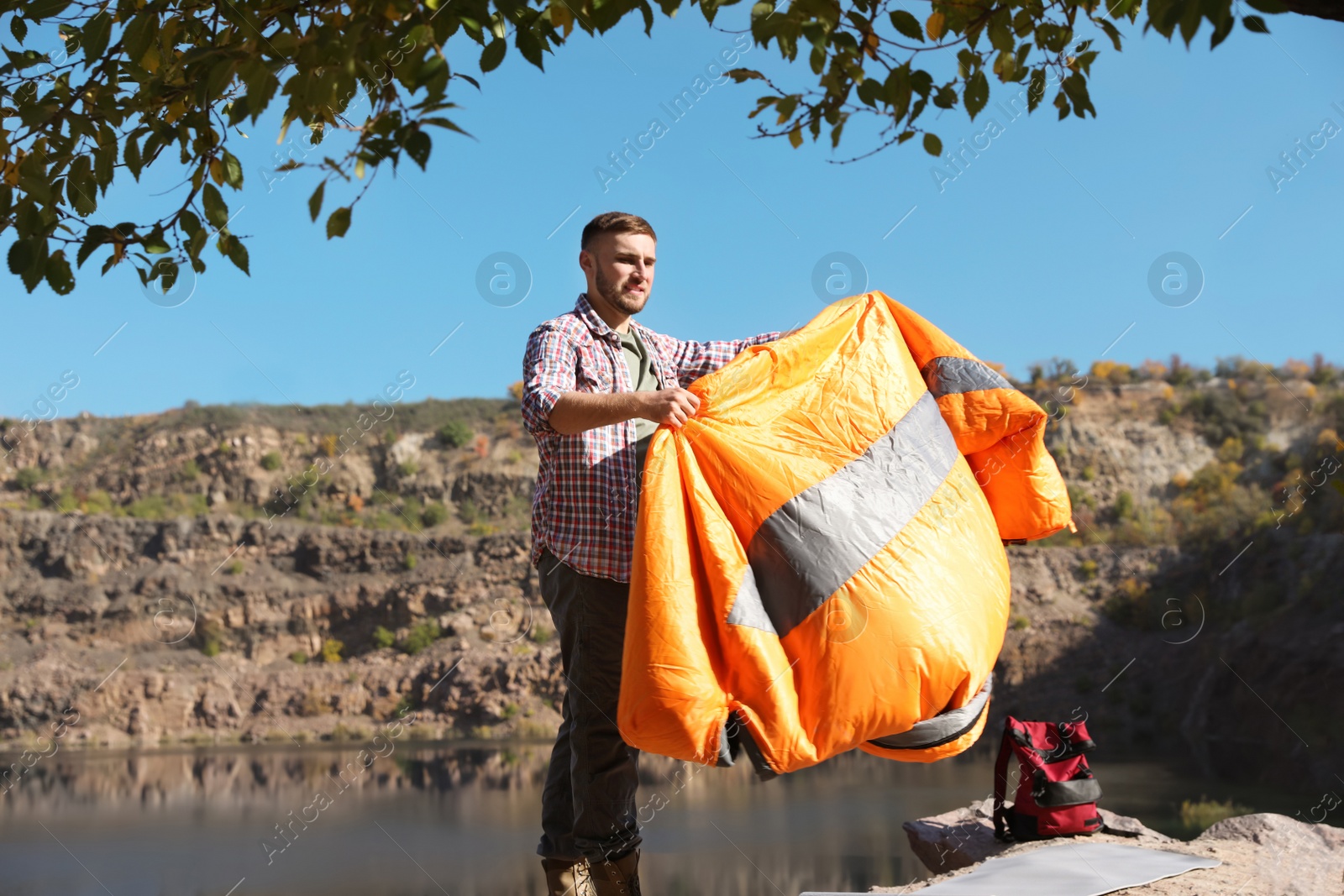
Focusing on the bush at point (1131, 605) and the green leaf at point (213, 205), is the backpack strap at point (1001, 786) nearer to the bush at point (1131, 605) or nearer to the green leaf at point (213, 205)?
the green leaf at point (213, 205)

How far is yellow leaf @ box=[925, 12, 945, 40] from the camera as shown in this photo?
9.36ft

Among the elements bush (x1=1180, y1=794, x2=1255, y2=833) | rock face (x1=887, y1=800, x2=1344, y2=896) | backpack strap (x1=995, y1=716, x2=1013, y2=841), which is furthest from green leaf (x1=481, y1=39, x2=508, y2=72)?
bush (x1=1180, y1=794, x2=1255, y2=833)

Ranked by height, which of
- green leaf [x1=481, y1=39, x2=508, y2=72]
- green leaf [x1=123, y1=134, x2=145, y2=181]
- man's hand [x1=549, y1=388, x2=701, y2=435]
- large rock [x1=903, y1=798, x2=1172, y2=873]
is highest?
green leaf [x1=481, y1=39, x2=508, y2=72]

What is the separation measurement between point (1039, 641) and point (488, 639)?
29.0ft

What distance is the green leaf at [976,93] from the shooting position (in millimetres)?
2744

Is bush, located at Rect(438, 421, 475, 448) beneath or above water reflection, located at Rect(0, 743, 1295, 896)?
above

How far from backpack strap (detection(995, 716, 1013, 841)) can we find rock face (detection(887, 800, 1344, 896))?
0.20ft

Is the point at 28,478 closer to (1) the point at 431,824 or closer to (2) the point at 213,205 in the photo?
(1) the point at 431,824

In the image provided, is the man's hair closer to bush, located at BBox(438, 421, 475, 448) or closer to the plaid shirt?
the plaid shirt

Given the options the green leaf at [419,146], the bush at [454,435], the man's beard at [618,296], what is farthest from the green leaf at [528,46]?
the bush at [454,435]

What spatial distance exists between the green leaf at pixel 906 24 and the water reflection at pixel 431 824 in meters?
4.32

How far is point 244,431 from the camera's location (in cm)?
2403

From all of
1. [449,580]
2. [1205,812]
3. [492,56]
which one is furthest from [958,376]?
[449,580]

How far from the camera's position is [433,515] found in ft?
72.5
